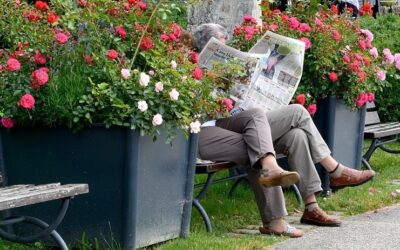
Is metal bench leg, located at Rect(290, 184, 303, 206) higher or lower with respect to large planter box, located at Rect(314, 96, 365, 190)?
lower

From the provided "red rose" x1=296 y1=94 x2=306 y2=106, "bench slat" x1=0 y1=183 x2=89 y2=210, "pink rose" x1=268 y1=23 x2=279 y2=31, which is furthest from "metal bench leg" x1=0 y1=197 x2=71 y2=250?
"pink rose" x1=268 y1=23 x2=279 y2=31

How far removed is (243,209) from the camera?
6578 millimetres

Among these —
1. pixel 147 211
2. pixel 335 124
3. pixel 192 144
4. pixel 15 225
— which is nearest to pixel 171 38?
pixel 192 144

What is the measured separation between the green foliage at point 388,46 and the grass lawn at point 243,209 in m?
1.91

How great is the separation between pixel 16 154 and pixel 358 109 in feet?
10.7

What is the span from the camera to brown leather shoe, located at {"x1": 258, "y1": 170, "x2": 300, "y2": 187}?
5.38 meters

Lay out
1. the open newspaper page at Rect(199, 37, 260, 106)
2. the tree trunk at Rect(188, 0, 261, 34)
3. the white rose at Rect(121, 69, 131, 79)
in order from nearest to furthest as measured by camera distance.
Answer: the white rose at Rect(121, 69, 131, 79)
the open newspaper page at Rect(199, 37, 260, 106)
the tree trunk at Rect(188, 0, 261, 34)

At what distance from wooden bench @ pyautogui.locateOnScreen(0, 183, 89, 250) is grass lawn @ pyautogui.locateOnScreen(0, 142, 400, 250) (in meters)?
0.40

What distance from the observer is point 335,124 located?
23.4ft

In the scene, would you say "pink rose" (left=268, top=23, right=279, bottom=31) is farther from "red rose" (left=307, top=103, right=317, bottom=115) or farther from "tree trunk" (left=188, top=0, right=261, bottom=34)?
"tree trunk" (left=188, top=0, right=261, bottom=34)

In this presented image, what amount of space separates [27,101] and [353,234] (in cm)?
221

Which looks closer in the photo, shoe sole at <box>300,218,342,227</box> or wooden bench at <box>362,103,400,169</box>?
shoe sole at <box>300,218,342,227</box>

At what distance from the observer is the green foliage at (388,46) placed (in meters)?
10.2

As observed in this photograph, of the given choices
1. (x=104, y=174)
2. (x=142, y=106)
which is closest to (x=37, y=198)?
(x=104, y=174)
